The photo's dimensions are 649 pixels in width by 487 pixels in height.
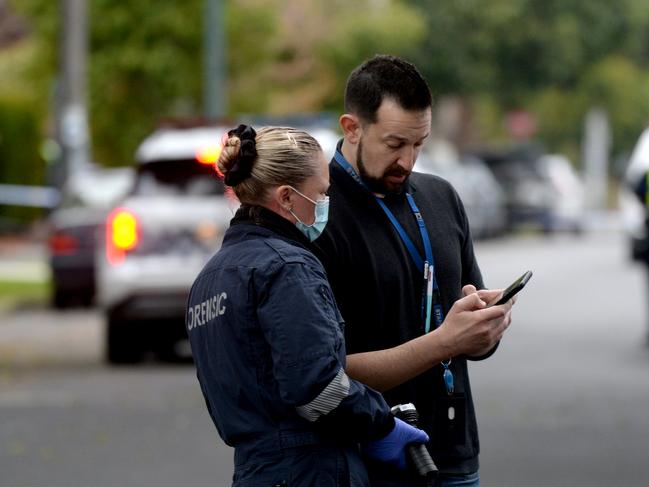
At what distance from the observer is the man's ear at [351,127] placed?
482 centimetres

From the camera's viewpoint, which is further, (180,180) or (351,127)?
(180,180)

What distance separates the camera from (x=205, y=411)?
12.5 meters

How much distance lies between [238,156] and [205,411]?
8239 mm

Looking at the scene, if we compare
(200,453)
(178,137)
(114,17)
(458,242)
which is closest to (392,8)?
(114,17)

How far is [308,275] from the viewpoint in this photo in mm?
4250

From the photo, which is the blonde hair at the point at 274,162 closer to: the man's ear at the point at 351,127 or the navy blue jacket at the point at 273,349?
the navy blue jacket at the point at 273,349

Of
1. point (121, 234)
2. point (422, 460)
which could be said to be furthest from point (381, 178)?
point (121, 234)

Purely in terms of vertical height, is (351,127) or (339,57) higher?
(351,127)

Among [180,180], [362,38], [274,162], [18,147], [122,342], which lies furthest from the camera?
[362,38]

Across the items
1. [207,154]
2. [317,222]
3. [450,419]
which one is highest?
[317,222]

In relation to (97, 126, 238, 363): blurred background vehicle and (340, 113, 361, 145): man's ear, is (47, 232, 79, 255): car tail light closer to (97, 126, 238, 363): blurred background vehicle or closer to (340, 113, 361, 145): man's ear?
(97, 126, 238, 363): blurred background vehicle

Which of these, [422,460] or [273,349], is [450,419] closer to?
[422,460]

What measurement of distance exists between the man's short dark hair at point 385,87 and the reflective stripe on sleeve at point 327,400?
32.7 inches

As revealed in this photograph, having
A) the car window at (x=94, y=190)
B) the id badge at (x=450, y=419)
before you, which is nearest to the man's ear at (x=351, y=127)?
the id badge at (x=450, y=419)
